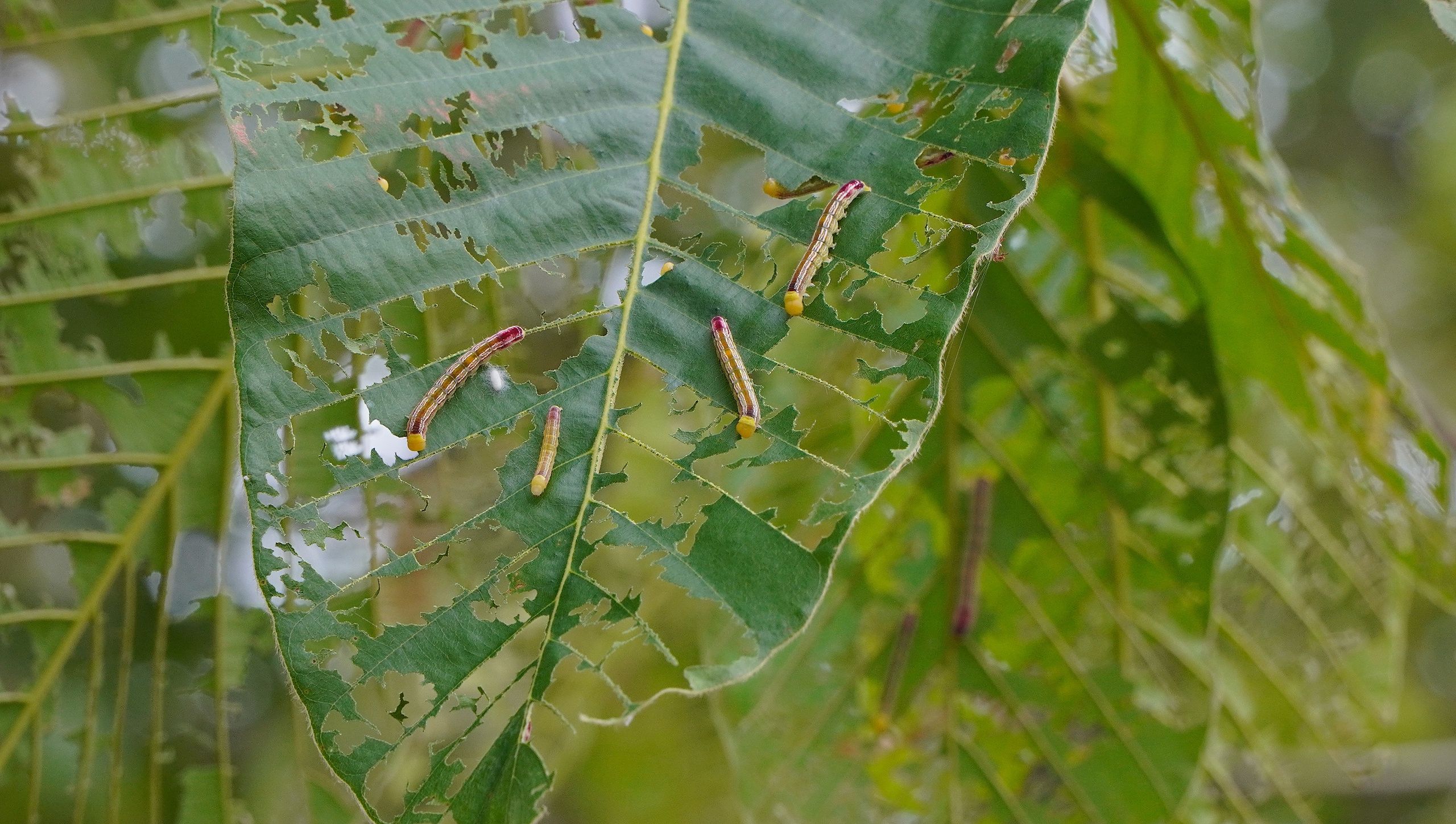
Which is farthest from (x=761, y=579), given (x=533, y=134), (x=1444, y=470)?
(x=1444, y=470)

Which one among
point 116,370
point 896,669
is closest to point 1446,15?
point 896,669

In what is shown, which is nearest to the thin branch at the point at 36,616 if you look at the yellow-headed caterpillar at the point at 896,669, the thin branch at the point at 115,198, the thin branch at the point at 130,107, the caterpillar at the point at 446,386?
the thin branch at the point at 115,198

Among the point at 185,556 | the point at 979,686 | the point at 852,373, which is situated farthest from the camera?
the point at 979,686

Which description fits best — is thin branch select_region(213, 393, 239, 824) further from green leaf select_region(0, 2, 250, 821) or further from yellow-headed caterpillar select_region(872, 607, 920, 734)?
yellow-headed caterpillar select_region(872, 607, 920, 734)

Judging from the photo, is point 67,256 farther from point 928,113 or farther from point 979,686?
point 979,686

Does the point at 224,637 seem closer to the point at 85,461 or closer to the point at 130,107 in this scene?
the point at 85,461

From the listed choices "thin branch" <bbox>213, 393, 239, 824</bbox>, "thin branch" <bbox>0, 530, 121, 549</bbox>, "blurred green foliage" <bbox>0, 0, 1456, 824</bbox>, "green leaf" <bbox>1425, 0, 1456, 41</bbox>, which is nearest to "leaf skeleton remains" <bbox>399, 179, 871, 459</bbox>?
"blurred green foliage" <bbox>0, 0, 1456, 824</bbox>
